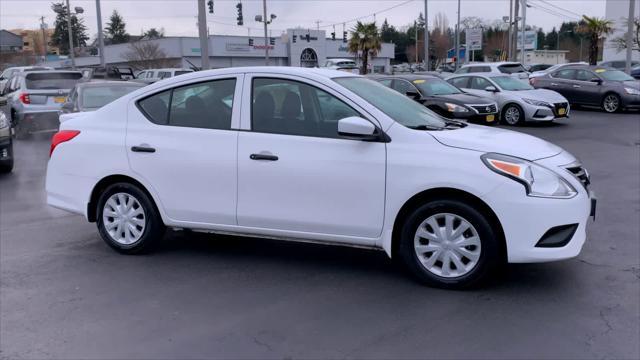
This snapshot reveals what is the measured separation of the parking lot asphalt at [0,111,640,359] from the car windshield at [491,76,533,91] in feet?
39.7

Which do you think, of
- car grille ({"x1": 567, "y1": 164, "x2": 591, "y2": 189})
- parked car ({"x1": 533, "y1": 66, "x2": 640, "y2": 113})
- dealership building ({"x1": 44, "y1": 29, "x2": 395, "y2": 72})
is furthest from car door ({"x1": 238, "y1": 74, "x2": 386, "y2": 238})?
dealership building ({"x1": 44, "y1": 29, "x2": 395, "y2": 72})

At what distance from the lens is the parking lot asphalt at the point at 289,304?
388 centimetres

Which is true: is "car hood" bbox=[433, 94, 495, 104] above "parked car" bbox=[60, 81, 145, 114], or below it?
below

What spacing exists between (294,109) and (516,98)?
1349cm

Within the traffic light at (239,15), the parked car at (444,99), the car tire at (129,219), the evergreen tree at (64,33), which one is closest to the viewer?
the car tire at (129,219)

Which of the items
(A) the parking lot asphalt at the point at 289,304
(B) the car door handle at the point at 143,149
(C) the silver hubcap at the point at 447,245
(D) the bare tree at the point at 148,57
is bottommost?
(A) the parking lot asphalt at the point at 289,304

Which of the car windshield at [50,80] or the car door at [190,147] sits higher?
the car windshield at [50,80]

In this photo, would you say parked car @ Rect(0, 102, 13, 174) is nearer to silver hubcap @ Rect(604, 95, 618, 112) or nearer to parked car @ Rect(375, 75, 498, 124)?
parked car @ Rect(375, 75, 498, 124)

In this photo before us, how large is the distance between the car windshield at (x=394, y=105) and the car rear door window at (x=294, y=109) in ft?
0.77

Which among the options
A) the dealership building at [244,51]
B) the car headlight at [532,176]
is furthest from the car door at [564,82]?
the dealership building at [244,51]

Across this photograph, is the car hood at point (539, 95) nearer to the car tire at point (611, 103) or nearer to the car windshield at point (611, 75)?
the car tire at point (611, 103)

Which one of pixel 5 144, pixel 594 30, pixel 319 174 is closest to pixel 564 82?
pixel 594 30

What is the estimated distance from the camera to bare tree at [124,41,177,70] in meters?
57.3

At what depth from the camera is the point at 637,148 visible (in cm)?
1275
